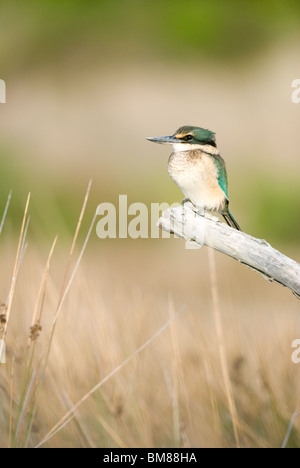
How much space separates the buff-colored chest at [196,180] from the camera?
182 cm

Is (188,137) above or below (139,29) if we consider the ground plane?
below

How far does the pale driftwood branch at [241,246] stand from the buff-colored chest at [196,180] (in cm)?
36

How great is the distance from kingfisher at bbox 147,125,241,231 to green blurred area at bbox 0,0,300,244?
3.78 m

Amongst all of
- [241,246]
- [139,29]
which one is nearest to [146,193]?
[139,29]

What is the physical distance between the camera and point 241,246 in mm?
1387

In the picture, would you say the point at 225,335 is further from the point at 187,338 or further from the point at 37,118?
the point at 37,118

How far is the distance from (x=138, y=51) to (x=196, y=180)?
652 centimetres

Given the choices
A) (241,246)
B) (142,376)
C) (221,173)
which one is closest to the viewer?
(241,246)

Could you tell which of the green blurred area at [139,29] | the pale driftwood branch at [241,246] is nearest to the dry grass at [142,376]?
the pale driftwood branch at [241,246]

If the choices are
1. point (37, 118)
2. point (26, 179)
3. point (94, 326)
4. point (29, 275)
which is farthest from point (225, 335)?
point (37, 118)

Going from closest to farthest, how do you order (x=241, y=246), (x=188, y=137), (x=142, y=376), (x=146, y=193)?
(x=241, y=246) → (x=188, y=137) → (x=142, y=376) → (x=146, y=193)

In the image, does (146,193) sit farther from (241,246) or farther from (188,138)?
(241,246)

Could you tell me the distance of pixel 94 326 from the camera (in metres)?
1.97

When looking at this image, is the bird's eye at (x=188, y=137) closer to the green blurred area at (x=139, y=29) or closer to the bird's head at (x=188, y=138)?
the bird's head at (x=188, y=138)
